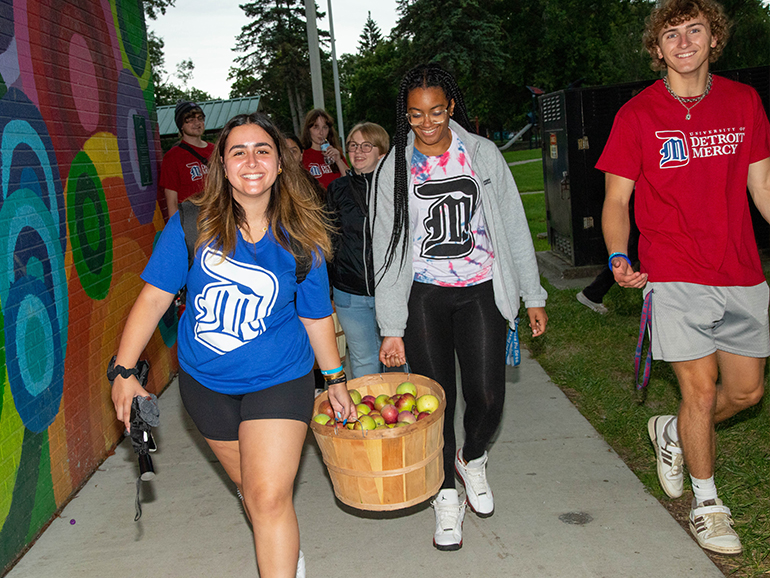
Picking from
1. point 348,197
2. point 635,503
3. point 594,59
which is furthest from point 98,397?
point 594,59

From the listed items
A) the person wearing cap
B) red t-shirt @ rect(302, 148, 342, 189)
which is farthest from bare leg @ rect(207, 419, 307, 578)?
red t-shirt @ rect(302, 148, 342, 189)

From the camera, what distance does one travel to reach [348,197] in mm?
4531

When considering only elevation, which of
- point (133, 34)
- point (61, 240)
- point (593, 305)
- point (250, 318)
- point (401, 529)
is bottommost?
point (401, 529)

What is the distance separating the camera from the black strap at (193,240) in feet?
9.46

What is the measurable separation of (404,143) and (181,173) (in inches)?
141

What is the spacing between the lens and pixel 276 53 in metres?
69.8

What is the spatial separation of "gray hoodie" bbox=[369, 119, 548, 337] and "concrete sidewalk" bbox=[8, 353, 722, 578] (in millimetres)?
1109

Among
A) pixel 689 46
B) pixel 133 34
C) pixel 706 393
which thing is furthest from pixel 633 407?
pixel 133 34

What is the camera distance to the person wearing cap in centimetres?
665

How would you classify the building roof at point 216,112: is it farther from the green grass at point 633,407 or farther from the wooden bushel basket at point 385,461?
the wooden bushel basket at point 385,461

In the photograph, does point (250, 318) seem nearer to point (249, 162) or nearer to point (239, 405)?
point (239, 405)

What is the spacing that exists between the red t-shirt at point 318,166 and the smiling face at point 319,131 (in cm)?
10

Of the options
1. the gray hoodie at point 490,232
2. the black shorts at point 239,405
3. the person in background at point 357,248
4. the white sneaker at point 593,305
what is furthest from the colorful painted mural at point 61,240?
the white sneaker at point 593,305

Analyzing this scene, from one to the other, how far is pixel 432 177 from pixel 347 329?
152 centimetres
